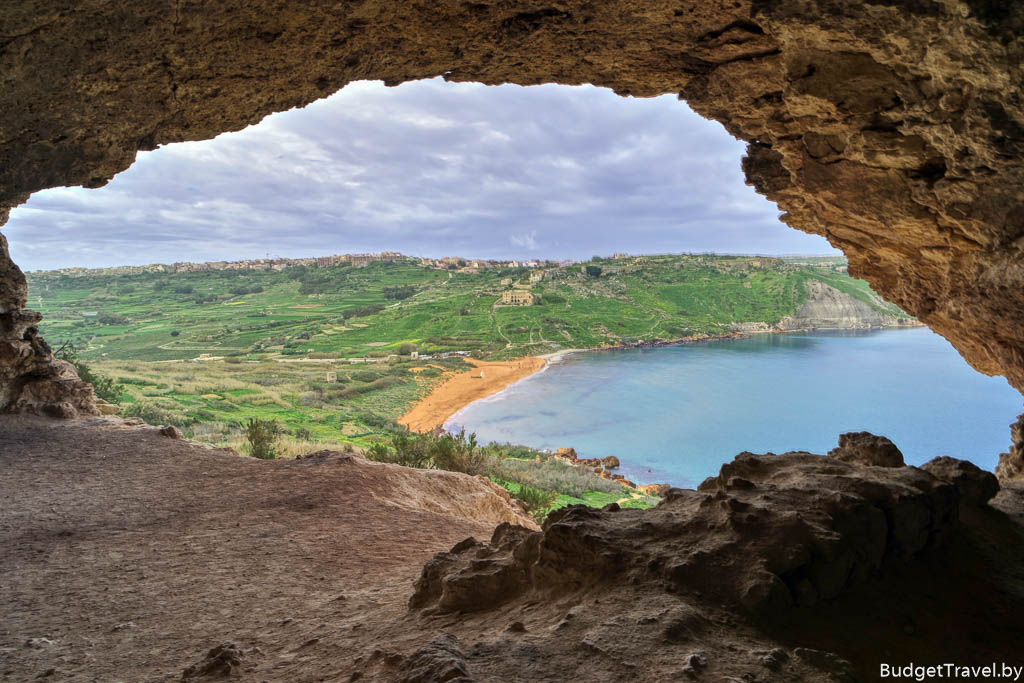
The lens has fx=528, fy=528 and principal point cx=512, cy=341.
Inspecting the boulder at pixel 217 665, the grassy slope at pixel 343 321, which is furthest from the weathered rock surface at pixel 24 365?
the boulder at pixel 217 665

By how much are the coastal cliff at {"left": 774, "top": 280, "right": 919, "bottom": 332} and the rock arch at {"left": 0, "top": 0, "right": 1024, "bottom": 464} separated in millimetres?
52957

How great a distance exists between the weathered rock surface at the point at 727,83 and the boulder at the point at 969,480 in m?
2.17

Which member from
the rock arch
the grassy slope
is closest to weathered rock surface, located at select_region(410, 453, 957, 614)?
the rock arch

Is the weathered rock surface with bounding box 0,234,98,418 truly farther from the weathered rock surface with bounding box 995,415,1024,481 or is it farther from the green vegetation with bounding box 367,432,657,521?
the weathered rock surface with bounding box 995,415,1024,481

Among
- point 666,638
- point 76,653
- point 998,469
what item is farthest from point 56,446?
point 998,469

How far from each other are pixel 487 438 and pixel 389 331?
2952 centimetres

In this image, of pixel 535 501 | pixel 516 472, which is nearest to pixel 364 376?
pixel 516 472

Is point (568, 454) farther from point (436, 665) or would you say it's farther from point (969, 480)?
point (436, 665)

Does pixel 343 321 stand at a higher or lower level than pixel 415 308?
lower

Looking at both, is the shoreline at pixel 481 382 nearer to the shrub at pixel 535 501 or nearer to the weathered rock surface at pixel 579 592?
the shrub at pixel 535 501

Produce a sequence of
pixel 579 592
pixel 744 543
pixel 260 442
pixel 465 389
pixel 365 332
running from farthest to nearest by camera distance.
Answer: pixel 365 332
pixel 465 389
pixel 260 442
pixel 579 592
pixel 744 543

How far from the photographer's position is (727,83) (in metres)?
6.82

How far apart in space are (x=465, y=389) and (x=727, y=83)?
99.9ft

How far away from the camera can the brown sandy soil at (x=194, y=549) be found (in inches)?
145
